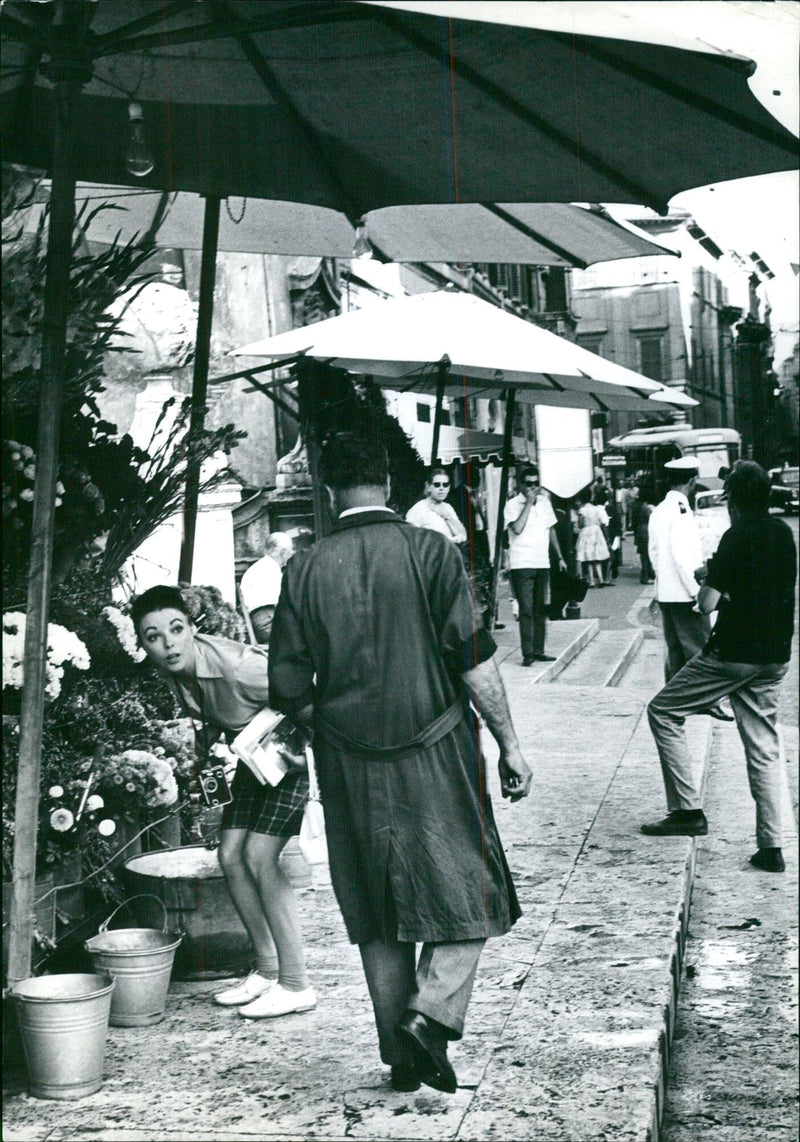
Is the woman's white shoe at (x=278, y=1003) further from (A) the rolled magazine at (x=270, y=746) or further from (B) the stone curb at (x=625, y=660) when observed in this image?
(B) the stone curb at (x=625, y=660)

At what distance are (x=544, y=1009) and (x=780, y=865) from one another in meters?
2.39

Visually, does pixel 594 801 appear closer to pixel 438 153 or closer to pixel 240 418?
pixel 438 153

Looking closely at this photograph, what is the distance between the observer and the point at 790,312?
12.1 feet

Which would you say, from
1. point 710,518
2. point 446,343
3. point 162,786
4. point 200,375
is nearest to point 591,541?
point 710,518

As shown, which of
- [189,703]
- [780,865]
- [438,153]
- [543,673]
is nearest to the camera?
[189,703]

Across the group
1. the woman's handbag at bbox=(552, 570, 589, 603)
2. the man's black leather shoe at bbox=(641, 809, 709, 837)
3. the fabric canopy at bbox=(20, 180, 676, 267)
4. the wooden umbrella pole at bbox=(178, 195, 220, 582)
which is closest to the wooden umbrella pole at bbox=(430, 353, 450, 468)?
the fabric canopy at bbox=(20, 180, 676, 267)

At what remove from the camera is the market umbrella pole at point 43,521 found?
367cm

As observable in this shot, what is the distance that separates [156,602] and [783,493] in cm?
301

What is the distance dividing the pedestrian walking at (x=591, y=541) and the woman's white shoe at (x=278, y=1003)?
39.2 ft

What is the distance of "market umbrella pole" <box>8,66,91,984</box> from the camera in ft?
12.0

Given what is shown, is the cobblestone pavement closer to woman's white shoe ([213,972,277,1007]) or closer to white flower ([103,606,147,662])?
woman's white shoe ([213,972,277,1007])

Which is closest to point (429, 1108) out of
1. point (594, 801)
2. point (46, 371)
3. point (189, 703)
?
point (189, 703)

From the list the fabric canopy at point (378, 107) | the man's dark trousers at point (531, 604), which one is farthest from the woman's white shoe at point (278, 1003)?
the man's dark trousers at point (531, 604)

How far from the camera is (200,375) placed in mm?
4859
